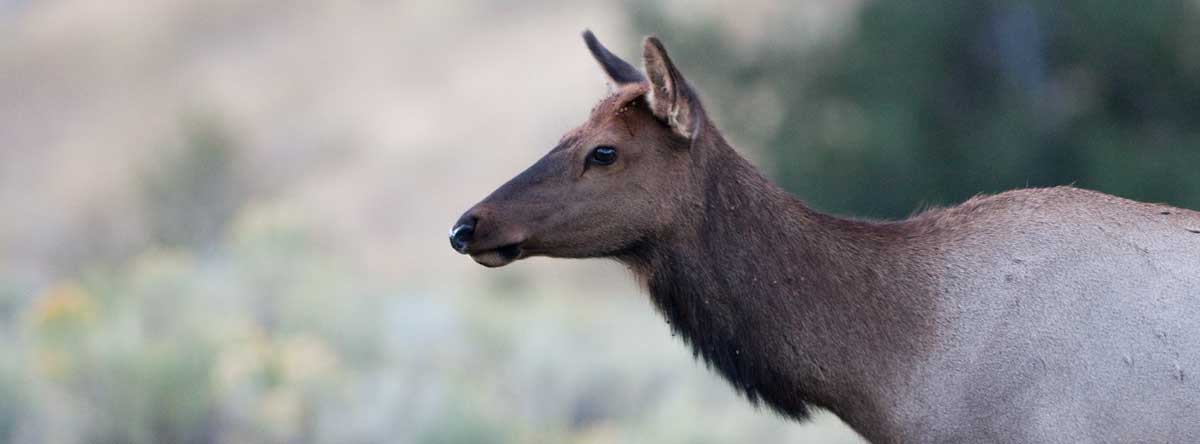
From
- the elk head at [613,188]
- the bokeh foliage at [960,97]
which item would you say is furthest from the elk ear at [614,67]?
the bokeh foliage at [960,97]

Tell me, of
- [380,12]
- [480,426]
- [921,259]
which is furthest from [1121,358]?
[380,12]

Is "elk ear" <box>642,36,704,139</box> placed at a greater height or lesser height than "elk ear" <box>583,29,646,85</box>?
lesser

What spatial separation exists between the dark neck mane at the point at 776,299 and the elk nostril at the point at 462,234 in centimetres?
73

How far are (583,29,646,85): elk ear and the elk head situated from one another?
1.78ft

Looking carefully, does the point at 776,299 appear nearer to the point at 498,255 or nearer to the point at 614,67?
the point at 498,255

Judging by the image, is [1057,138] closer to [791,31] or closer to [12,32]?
[791,31]

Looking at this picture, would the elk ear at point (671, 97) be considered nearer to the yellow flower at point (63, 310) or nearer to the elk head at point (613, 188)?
the elk head at point (613, 188)

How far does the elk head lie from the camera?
289 inches

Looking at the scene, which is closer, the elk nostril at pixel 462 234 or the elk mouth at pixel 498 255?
the elk nostril at pixel 462 234

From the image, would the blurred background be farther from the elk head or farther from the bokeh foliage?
the elk head

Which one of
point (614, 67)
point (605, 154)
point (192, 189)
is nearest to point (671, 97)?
point (605, 154)

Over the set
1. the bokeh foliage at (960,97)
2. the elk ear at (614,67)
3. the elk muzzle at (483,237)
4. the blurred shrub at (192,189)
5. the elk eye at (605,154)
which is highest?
the blurred shrub at (192,189)

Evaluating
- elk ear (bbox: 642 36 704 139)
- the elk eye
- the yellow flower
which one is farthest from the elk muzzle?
the yellow flower

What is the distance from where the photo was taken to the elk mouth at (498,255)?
24.0ft
